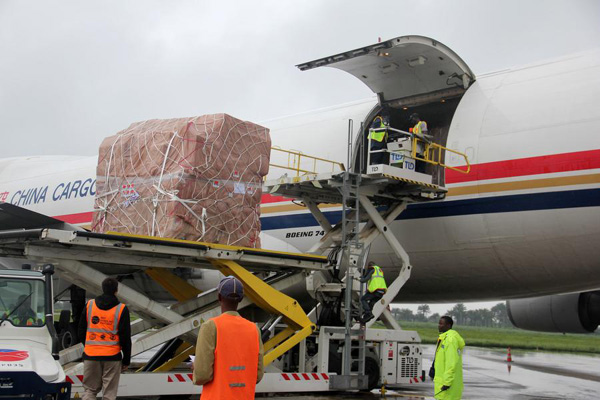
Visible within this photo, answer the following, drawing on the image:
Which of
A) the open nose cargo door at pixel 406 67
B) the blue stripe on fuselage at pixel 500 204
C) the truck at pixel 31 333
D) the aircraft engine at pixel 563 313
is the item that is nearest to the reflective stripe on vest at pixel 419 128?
the open nose cargo door at pixel 406 67

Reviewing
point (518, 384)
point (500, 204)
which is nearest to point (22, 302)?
point (500, 204)

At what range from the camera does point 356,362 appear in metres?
10.5

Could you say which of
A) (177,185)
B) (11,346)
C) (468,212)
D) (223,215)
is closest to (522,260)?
(468,212)

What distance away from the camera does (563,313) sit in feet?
48.2

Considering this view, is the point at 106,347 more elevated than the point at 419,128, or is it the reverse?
the point at 419,128

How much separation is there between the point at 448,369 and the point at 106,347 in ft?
11.6

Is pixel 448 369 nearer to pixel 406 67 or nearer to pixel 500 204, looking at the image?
pixel 500 204

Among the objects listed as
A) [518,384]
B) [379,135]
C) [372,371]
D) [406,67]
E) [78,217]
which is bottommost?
[518,384]

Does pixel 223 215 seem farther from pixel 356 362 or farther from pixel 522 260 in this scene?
pixel 522 260

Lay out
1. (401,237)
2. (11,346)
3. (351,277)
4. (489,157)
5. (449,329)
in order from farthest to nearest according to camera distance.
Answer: (401,237) < (489,157) < (351,277) < (449,329) < (11,346)

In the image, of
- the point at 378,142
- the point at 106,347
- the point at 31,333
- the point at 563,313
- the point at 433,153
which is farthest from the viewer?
the point at 563,313

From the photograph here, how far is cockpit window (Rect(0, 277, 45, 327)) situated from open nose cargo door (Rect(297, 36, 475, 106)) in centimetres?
592

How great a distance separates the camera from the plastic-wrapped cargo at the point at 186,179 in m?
9.49

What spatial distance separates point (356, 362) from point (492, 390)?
159 inches
